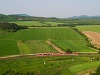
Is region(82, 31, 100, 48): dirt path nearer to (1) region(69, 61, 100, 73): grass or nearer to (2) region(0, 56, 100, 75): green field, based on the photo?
(2) region(0, 56, 100, 75): green field

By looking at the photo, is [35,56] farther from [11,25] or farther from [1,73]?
[11,25]

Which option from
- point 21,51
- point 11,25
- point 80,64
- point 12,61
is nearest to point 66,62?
point 80,64

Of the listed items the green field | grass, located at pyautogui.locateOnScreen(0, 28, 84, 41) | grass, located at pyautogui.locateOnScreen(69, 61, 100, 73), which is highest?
grass, located at pyautogui.locateOnScreen(0, 28, 84, 41)

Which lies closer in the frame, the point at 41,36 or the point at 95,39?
the point at 95,39

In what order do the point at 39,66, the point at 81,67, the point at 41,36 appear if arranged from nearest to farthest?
the point at 81,67
the point at 39,66
the point at 41,36

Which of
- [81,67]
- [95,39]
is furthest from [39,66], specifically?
[95,39]

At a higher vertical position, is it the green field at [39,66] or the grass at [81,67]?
the grass at [81,67]

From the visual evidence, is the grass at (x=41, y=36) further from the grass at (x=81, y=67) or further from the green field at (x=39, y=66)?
the grass at (x=81, y=67)

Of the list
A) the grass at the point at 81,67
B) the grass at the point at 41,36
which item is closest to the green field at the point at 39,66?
the grass at the point at 81,67

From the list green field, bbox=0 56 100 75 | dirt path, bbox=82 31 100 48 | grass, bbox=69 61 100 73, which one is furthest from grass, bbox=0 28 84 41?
grass, bbox=69 61 100 73

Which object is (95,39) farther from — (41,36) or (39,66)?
(39,66)
